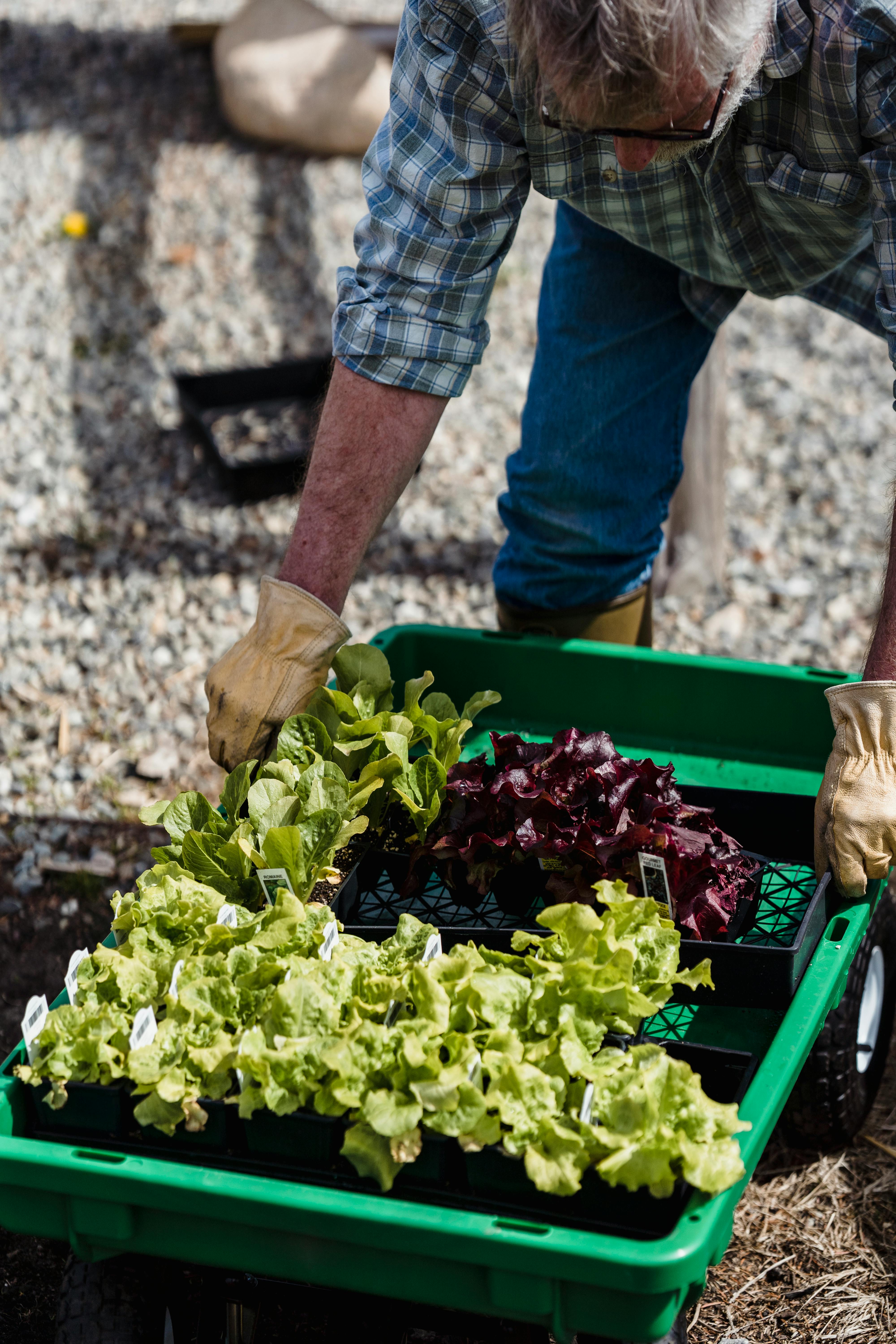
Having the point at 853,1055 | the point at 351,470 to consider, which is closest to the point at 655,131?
the point at 351,470

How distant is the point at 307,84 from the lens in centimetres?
507

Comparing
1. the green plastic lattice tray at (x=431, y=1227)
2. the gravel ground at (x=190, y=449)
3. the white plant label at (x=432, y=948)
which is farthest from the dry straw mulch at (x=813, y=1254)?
the gravel ground at (x=190, y=449)

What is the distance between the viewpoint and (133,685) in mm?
3092

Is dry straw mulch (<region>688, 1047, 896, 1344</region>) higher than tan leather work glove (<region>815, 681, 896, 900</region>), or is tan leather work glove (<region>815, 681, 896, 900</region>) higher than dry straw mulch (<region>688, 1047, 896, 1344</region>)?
Answer: tan leather work glove (<region>815, 681, 896, 900</region>)

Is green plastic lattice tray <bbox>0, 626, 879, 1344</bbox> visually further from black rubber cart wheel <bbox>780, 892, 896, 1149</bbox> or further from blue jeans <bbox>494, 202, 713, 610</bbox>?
blue jeans <bbox>494, 202, 713, 610</bbox>

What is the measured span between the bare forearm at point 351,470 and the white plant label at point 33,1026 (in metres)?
0.73

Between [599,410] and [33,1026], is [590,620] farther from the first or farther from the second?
[33,1026]

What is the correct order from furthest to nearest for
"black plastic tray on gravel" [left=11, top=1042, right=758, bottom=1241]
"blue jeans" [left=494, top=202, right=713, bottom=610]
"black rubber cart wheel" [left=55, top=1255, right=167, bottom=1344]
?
"blue jeans" [left=494, top=202, right=713, bottom=610] < "black rubber cart wheel" [left=55, top=1255, right=167, bottom=1344] < "black plastic tray on gravel" [left=11, top=1042, right=758, bottom=1241]

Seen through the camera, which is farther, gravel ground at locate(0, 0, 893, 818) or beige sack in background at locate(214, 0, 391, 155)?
beige sack in background at locate(214, 0, 391, 155)

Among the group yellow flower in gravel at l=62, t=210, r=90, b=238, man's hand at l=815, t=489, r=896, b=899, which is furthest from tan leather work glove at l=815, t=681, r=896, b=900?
yellow flower in gravel at l=62, t=210, r=90, b=238

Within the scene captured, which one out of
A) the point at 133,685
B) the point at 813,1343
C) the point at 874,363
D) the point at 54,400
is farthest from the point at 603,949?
the point at 874,363

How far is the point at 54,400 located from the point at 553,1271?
11.5 ft

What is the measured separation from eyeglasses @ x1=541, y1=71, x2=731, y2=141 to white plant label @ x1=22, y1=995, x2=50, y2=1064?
1.13 metres

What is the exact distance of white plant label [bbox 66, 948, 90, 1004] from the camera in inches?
56.4
